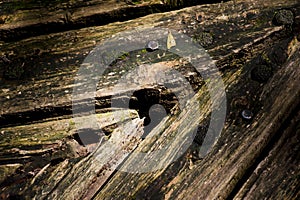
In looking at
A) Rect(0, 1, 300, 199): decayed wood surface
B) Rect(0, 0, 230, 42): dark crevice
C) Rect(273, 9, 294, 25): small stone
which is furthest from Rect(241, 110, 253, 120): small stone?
Rect(0, 0, 230, 42): dark crevice

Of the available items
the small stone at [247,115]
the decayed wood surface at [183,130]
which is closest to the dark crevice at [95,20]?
the decayed wood surface at [183,130]

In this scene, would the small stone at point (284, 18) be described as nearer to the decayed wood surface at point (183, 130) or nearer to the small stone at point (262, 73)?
the decayed wood surface at point (183, 130)

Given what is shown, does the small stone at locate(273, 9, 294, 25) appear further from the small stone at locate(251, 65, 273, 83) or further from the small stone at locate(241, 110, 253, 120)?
the small stone at locate(241, 110, 253, 120)

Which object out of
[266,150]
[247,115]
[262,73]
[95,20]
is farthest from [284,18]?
[95,20]

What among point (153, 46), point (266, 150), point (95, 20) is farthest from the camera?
point (95, 20)

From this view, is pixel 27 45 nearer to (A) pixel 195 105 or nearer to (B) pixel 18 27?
(B) pixel 18 27

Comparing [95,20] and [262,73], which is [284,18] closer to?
[262,73]

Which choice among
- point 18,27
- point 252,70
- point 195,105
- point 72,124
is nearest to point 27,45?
point 18,27
